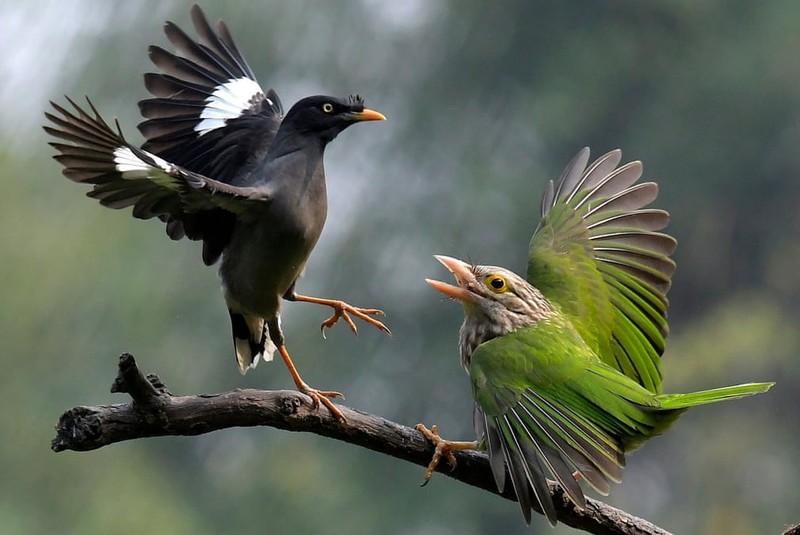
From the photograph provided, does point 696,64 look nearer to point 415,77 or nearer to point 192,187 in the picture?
point 415,77

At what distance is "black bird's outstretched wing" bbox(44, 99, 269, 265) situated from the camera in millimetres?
3607

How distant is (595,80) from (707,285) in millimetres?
3600

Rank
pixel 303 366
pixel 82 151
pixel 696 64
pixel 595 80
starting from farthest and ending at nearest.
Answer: pixel 696 64 < pixel 595 80 < pixel 303 366 < pixel 82 151

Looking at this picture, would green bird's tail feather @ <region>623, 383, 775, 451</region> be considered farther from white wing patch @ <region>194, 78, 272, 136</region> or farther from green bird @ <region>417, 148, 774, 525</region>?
white wing patch @ <region>194, 78, 272, 136</region>

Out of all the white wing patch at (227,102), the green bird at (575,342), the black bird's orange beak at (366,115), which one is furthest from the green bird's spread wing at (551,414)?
the white wing patch at (227,102)

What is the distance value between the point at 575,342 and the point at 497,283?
1.13ft

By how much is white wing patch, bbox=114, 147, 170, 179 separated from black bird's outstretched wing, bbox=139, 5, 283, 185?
40.7 inches

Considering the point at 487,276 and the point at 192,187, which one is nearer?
the point at 192,187

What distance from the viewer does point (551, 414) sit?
375cm

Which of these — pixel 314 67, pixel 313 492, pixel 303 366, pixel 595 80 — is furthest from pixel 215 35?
pixel 595 80

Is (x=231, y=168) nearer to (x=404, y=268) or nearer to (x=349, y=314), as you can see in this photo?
(x=349, y=314)

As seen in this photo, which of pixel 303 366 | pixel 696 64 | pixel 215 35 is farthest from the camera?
pixel 696 64

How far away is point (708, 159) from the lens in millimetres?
19328

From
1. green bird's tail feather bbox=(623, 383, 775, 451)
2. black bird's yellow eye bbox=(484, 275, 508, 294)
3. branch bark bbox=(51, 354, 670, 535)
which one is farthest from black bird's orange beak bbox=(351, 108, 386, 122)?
green bird's tail feather bbox=(623, 383, 775, 451)
